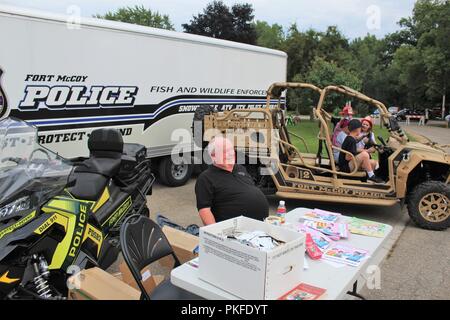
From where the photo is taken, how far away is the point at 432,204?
5.87 meters

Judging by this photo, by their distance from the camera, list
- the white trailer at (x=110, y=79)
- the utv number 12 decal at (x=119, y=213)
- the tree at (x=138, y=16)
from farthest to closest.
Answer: the tree at (x=138, y=16)
the white trailer at (x=110, y=79)
the utv number 12 decal at (x=119, y=213)

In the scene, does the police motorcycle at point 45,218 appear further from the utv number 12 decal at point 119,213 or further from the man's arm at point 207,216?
the man's arm at point 207,216

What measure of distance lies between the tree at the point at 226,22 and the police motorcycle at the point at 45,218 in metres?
37.6

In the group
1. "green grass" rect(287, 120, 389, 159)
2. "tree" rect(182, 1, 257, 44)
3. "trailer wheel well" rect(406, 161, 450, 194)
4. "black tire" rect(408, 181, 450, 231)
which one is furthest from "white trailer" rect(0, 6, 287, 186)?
"tree" rect(182, 1, 257, 44)

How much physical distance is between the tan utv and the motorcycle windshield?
3.53 m

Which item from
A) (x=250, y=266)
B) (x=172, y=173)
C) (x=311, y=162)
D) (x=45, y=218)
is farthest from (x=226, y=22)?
(x=250, y=266)

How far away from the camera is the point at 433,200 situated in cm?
586

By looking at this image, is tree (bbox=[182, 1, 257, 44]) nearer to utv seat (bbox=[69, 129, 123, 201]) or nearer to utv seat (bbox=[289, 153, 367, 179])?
utv seat (bbox=[289, 153, 367, 179])

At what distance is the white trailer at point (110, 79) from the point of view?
18.8 ft

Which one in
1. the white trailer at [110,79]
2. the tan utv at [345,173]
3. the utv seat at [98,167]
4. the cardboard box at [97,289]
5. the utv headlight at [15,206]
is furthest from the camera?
the tan utv at [345,173]

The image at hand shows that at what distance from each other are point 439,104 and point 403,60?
7.47 m

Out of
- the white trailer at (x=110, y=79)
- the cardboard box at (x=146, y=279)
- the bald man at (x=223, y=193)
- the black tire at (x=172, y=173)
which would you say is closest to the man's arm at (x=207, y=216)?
the bald man at (x=223, y=193)

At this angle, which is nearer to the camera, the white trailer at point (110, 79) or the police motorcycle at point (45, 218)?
the police motorcycle at point (45, 218)

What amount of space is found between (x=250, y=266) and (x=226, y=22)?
40.1 meters
